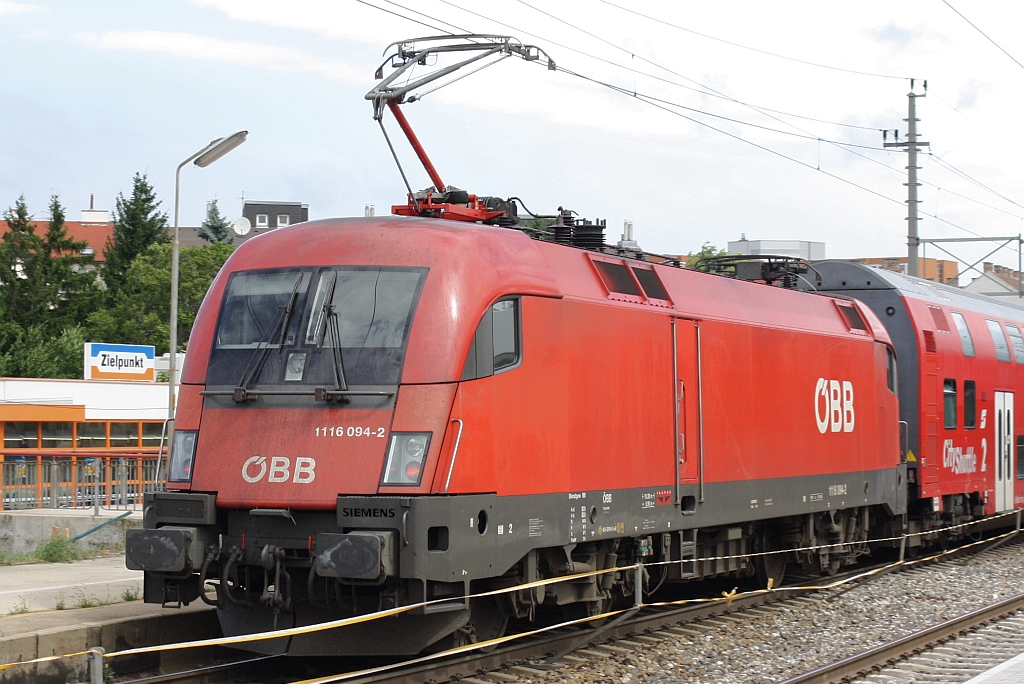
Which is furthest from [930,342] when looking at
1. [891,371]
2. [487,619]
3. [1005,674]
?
[487,619]

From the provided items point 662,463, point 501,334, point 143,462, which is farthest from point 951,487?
point 143,462

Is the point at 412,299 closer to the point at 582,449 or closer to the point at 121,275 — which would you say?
the point at 582,449

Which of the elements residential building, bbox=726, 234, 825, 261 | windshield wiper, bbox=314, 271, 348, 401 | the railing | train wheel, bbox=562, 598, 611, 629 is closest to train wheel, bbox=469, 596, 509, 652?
train wheel, bbox=562, 598, 611, 629

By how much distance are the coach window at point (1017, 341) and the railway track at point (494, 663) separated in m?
11.9

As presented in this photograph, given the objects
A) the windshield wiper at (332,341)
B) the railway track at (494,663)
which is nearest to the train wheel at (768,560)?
the railway track at (494,663)

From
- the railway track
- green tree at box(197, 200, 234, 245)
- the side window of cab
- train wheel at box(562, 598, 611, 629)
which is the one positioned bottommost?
the railway track

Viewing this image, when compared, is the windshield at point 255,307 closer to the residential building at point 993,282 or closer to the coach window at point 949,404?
the coach window at point 949,404

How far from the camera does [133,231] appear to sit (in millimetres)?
68562

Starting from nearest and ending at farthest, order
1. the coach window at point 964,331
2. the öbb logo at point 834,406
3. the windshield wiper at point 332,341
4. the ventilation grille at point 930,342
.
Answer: the windshield wiper at point 332,341
the öbb logo at point 834,406
the ventilation grille at point 930,342
the coach window at point 964,331

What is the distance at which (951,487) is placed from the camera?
18.4 meters

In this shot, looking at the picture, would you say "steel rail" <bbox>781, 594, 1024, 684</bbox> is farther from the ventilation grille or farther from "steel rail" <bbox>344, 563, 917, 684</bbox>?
the ventilation grille

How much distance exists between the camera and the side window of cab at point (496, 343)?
8.88m

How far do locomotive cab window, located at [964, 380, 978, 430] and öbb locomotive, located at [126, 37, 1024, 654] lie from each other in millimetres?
7905

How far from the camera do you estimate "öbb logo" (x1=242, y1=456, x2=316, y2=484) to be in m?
8.65
